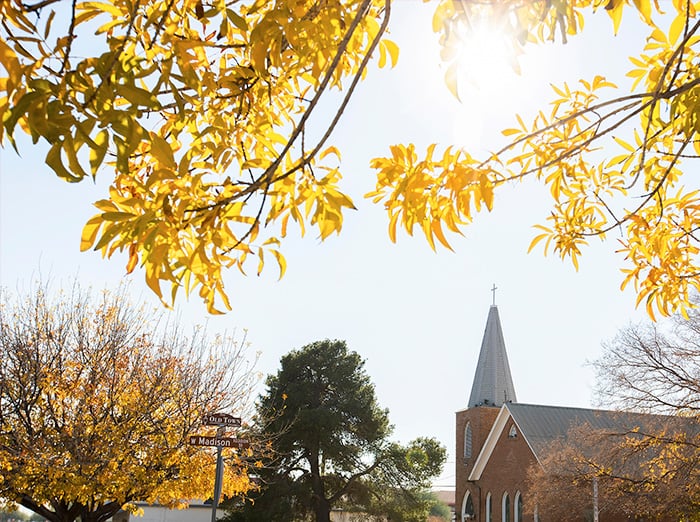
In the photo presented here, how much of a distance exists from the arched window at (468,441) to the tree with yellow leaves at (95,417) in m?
20.3

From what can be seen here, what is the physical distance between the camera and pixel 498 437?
1247 inches

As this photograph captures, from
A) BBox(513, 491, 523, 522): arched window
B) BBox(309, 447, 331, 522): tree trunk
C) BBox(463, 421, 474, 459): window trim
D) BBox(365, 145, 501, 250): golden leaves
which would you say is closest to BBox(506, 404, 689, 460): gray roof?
BBox(513, 491, 523, 522): arched window

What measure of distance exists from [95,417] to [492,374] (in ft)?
82.0

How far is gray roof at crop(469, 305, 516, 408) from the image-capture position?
113 feet

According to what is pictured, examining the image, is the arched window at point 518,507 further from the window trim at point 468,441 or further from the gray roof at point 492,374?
the gray roof at point 492,374

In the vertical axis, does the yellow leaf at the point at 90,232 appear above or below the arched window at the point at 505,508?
above

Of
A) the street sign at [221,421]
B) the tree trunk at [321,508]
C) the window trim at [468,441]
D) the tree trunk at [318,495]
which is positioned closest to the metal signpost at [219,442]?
the street sign at [221,421]

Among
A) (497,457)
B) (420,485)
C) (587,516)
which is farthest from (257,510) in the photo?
(587,516)

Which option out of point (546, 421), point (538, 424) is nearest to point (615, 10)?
point (538, 424)

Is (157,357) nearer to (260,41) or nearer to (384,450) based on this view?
(260,41)

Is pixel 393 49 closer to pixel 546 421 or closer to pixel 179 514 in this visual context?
pixel 546 421

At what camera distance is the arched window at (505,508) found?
A: 98.8 ft

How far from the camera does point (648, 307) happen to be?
2.70 m

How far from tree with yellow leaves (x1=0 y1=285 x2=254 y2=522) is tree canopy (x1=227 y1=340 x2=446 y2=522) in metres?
16.1
